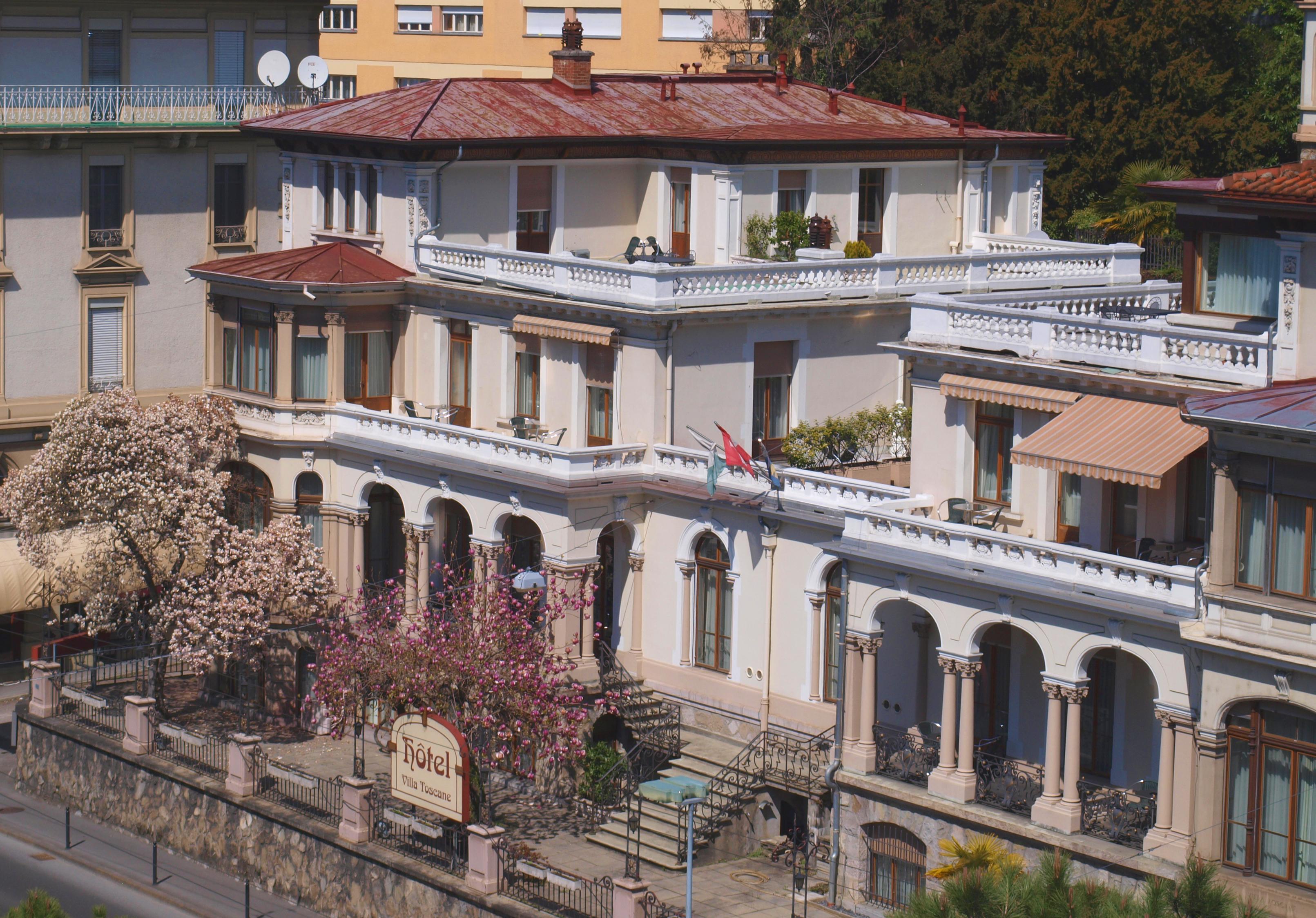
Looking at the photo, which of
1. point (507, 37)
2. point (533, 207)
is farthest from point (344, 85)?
point (533, 207)

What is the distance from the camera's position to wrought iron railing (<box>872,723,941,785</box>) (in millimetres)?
40812

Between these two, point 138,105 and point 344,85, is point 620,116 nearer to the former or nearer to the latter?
point 138,105

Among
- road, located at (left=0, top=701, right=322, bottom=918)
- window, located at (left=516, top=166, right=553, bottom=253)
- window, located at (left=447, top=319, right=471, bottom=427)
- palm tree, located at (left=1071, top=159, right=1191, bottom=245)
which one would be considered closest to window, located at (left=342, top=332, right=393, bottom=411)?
window, located at (left=447, top=319, right=471, bottom=427)

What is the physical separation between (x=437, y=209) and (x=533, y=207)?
245 cm

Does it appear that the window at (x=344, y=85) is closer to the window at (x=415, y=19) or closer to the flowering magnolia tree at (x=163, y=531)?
the window at (x=415, y=19)

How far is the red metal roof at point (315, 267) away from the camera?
170 feet

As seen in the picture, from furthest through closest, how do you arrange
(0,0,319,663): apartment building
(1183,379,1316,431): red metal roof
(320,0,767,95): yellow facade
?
(320,0,767,95): yellow facade, (0,0,319,663): apartment building, (1183,379,1316,431): red metal roof

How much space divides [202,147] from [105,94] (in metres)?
3.13

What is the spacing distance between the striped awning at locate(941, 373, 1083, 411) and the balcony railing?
2777 cm

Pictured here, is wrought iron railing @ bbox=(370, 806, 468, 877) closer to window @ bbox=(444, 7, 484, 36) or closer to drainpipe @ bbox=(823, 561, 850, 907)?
drainpipe @ bbox=(823, 561, 850, 907)

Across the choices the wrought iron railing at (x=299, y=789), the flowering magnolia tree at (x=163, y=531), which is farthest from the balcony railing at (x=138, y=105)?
the wrought iron railing at (x=299, y=789)

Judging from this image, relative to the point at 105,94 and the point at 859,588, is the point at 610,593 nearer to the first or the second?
the point at 859,588

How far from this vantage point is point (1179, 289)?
1870 inches

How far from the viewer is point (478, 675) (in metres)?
42.9
